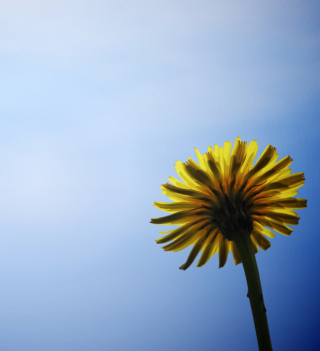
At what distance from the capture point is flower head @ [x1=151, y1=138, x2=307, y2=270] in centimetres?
99

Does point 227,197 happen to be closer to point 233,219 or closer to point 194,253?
point 233,219

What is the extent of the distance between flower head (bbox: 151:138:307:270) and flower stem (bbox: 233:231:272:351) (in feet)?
0.21

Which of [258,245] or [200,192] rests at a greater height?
[200,192]

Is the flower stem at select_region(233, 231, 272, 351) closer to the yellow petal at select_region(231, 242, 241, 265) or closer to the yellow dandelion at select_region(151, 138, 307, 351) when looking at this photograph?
the yellow dandelion at select_region(151, 138, 307, 351)

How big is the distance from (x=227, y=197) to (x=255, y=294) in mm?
276

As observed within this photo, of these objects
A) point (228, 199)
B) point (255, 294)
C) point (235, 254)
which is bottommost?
point (255, 294)

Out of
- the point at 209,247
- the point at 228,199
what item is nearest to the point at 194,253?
the point at 209,247

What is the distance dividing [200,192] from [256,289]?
30 cm

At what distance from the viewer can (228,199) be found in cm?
101

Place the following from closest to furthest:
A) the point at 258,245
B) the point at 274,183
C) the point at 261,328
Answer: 1. the point at 261,328
2. the point at 274,183
3. the point at 258,245

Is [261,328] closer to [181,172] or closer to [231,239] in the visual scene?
[231,239]

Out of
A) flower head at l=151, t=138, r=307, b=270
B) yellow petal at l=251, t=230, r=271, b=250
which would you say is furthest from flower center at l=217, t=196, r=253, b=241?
yellow petal at l=251, t=230, r=271, b=250

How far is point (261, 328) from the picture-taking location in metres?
0.78

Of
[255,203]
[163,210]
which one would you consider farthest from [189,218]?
[255,203]
